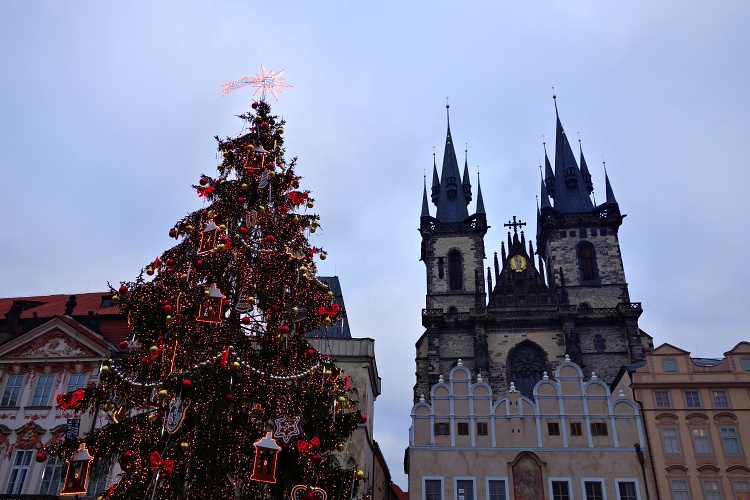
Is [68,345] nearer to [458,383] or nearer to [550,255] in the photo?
[458,383]

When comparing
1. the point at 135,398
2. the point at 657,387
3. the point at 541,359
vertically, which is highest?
the point at 541,359

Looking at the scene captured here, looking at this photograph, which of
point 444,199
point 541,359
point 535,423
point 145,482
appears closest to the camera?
point 145,482

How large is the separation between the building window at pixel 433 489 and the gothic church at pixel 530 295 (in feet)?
57.9

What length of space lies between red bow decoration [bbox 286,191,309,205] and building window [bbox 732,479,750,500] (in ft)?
57.4

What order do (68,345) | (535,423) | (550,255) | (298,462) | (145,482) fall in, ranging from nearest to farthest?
(145,482), (298,462), (68,345), (535,423), (550,255)

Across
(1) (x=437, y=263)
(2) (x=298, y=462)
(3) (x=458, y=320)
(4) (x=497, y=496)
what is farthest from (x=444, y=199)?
(2) (x=298, y=462)

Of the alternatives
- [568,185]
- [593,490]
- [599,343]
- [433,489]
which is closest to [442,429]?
[433,489]

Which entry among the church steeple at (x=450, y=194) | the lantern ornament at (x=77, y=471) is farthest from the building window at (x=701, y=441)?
the church steeple at (x=450, y=194)

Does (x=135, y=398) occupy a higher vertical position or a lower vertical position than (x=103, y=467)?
higher

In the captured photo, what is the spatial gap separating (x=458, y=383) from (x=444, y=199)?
2938 centimetres

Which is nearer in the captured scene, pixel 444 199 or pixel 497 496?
pixel 497 496

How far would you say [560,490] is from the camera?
2017cm

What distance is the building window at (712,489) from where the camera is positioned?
66.6ft

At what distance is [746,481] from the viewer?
20391 millimetres
